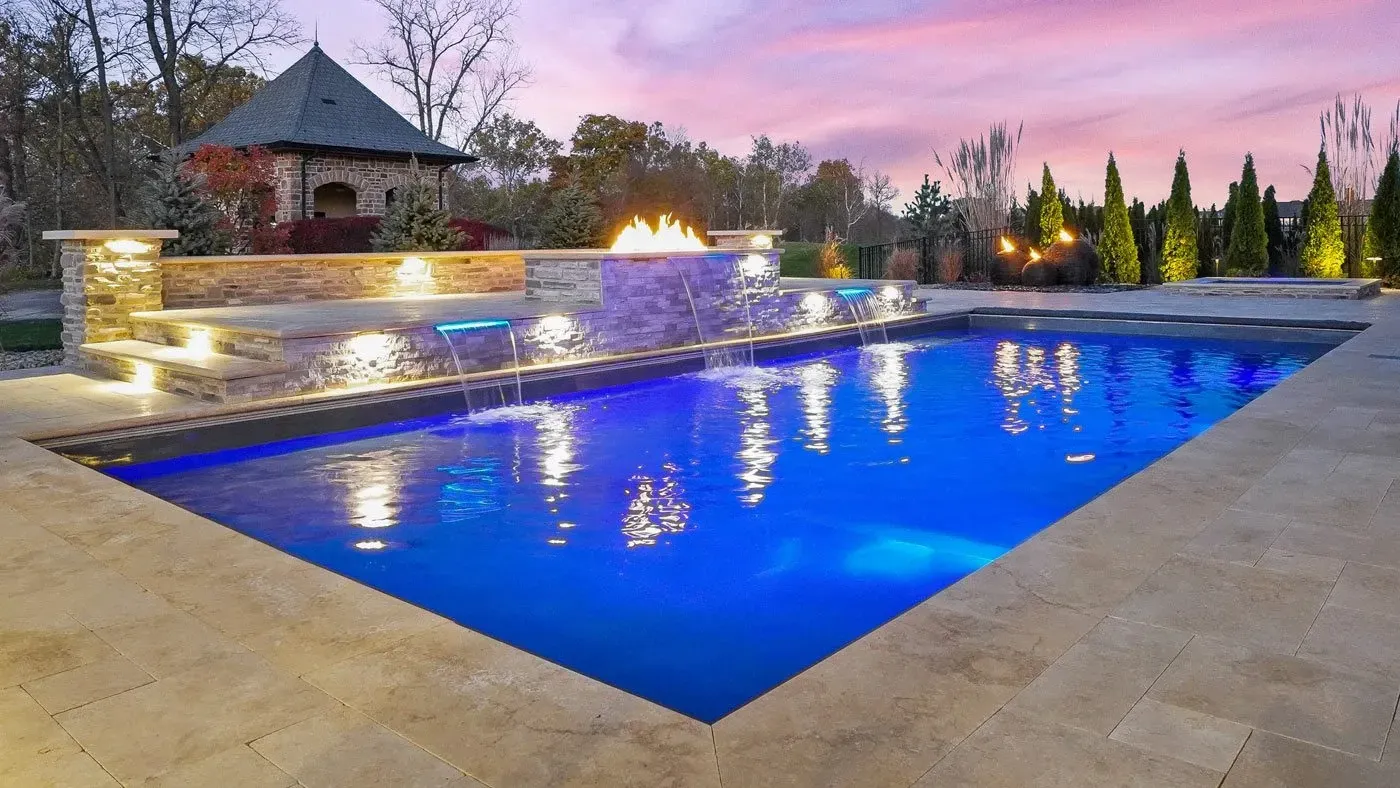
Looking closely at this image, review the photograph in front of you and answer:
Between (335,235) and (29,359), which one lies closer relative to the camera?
(29,359)

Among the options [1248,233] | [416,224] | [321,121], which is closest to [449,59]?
[321,121]

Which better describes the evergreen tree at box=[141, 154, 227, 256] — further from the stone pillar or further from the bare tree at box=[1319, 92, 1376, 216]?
the bare tree at box=[1319, 92, 1376, 216]

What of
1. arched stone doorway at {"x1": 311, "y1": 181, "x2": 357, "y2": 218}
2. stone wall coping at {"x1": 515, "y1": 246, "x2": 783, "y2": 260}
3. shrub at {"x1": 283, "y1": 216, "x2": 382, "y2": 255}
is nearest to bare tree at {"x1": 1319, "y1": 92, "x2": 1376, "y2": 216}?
stone wall coping at {"x1": 515, "y1": 246, "x2": 783, "y2": 260}

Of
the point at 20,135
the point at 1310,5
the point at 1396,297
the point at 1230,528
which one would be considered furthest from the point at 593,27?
the point at 1230,528

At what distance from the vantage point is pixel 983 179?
18625 millimetres

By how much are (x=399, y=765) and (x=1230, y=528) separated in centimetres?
310

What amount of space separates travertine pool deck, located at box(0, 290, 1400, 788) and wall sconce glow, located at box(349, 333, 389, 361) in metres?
3.64

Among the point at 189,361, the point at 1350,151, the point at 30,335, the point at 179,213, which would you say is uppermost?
the point at 1350,151

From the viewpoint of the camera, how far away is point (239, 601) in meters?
3.12

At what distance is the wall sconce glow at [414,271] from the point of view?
1138 cm

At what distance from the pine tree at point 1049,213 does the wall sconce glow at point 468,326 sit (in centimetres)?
1240

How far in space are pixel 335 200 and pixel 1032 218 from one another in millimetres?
16279

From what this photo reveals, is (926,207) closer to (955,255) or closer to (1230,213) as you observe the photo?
(955,255)

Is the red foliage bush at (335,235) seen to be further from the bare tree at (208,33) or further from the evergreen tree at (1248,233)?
the evergreen tree at (1248,233)
